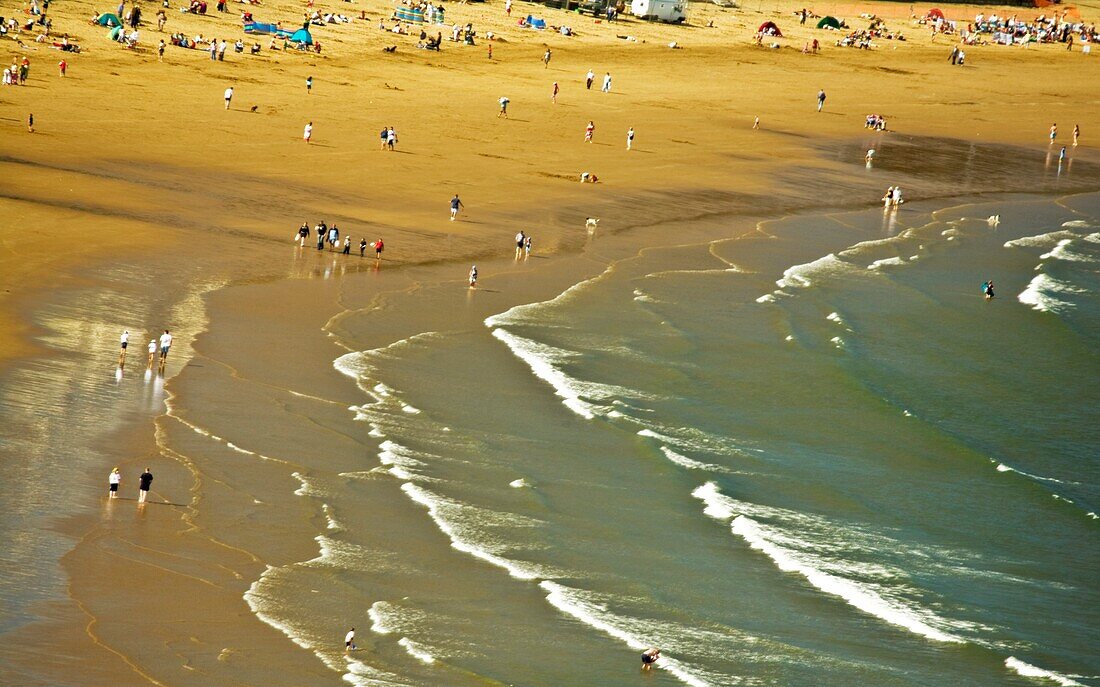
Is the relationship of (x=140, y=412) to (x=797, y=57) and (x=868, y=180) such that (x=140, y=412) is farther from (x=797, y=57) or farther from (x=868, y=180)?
(x=797, y=57)

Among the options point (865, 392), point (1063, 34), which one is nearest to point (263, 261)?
point (865, 392)

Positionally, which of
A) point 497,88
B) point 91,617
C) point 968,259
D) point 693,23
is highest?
point 693,23

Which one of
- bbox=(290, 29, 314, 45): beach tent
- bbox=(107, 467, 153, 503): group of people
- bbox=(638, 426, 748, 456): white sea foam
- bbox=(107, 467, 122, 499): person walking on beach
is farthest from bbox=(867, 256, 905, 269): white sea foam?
bbox=(290, 29, 314, 45): beach tent

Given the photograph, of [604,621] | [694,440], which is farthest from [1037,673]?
[694,440]

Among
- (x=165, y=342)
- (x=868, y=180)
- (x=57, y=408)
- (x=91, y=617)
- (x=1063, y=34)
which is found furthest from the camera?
(x=1063, y=34)

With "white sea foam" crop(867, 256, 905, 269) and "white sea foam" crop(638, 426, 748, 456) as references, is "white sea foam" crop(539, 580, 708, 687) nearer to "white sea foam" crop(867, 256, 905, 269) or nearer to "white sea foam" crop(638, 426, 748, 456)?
"white sea foam" crop(638, 426, 748, 456)

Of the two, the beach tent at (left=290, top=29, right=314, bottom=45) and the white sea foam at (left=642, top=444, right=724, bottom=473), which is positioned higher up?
the beach tent at (left=290, top=29, right=314, bottom=45)

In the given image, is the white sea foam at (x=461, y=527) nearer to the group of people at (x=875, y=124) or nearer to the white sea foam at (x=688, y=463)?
the white sea foam at (x=688, y=463)
